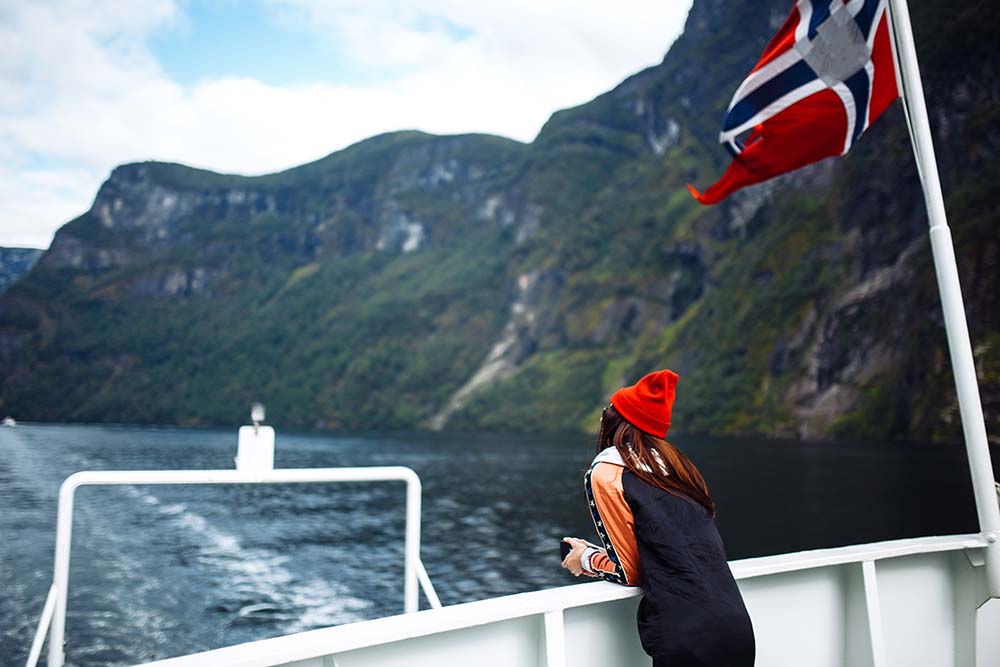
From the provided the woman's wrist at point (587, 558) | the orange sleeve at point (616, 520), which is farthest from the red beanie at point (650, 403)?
the woman's wrist at point (587, 558)

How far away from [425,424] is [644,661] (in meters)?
181

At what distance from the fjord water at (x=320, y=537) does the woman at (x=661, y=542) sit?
1224 cm

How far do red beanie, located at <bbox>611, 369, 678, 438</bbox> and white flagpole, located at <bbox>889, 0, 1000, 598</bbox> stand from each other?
153 centimetres

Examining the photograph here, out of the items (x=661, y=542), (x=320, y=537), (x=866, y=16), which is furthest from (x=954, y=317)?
(x=320, y=537)

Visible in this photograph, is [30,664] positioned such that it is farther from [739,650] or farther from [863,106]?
[863,106]

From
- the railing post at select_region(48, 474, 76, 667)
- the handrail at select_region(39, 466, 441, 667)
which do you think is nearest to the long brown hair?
the handrail at select_region(39, 466, 441, 667)

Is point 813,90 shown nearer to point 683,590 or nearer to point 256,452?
point 683,590

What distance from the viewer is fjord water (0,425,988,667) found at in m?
15.0

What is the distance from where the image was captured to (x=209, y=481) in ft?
10.7

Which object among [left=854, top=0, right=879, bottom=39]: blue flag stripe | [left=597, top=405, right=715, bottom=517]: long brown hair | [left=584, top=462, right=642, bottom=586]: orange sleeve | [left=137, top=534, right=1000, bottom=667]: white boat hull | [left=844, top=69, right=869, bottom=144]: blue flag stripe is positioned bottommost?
[left=137, top=534, right=1000, bottom=667]: white boat hull

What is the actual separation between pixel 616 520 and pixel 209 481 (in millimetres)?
1805

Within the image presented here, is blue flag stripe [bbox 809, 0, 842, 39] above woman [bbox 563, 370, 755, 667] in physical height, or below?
above

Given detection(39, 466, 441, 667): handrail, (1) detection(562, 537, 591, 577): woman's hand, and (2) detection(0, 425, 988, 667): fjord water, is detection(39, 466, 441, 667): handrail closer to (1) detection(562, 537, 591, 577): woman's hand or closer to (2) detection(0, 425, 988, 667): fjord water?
(1) detection(562, 537, 591, 577): woman's hand

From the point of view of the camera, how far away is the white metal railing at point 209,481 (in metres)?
2.91
